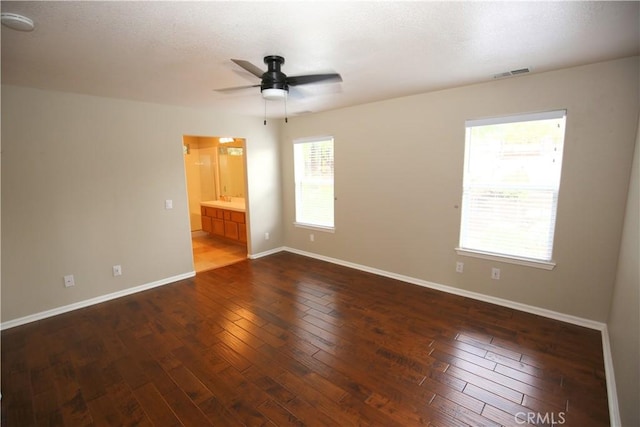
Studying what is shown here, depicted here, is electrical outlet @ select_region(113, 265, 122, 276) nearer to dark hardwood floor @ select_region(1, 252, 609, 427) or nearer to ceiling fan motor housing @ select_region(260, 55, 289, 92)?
dark hardwood floor @ select_region(1, 252, 609, 427)

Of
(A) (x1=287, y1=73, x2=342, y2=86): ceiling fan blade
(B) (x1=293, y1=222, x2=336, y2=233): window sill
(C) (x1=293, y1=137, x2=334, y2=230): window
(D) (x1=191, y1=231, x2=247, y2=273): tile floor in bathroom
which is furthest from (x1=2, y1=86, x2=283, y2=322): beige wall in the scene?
(A) (x1=287, y1=73, x2=342, y2=86): ceiling fan blade

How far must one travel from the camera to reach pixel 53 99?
10.2ft

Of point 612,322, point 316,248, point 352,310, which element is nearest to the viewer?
point 612,322

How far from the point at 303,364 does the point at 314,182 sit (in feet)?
10.7

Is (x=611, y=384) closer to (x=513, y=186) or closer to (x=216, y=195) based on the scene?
(x=513, y=186)

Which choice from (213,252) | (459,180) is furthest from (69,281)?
(459,180)

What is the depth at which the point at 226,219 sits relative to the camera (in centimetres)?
618

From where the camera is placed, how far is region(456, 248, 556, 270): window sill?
2959mm

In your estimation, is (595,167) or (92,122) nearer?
(595,167)

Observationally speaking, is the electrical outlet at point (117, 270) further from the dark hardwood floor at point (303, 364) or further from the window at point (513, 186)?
the window at point (513, 186)

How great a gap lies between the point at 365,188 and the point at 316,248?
4.98ft

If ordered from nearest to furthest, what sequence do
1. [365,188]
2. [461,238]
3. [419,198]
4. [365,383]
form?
[365,383] → [461,238] → [419,198] → [365,188]

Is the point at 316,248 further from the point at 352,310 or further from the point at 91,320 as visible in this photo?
the point at 91,320

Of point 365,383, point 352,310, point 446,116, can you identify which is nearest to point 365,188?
point 446,116
